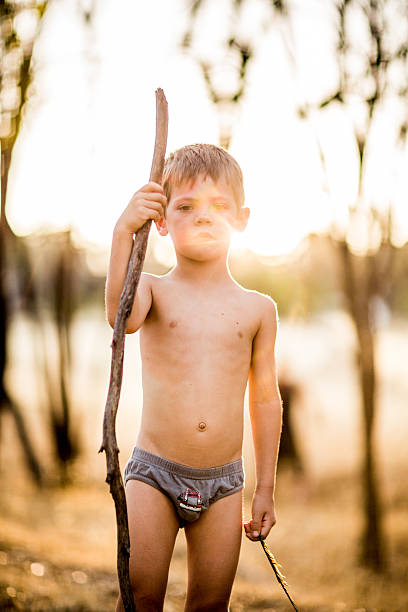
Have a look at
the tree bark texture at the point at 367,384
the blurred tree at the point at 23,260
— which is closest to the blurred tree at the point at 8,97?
the blurred tree at the point at 23,260

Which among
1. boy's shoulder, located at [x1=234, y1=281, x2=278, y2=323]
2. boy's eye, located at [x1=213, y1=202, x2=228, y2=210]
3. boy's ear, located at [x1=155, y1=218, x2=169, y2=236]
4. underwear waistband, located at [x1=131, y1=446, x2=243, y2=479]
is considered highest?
boy's eye, located at [x1=213, y1=202, x2=228, y2=210]

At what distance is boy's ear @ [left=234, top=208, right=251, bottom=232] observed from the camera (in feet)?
7.43

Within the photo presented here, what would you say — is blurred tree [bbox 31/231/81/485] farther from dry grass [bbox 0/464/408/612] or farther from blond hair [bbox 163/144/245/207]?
blond hair [bbox 163/144/245/207]

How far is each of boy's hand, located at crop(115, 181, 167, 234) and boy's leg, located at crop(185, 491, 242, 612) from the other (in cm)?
97

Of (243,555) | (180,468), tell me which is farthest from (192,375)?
(243,555)

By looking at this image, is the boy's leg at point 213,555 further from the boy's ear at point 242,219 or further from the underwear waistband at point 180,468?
the boy's ear at point 242,219

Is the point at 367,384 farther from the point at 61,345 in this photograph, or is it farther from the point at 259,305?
the point at 61,345

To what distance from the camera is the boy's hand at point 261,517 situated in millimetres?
2214

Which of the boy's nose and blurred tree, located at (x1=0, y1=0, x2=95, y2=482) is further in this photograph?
blurred tree, located at (x1=0, y1=0, x2=95, y2=482)

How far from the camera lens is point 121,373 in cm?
166

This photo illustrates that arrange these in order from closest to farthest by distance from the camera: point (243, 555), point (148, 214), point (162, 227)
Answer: point (148, 214) → point (162, 227) → point (243, 555)

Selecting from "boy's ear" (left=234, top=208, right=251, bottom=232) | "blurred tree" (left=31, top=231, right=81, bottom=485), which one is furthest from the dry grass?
"boy's ear" (left=234, top=208, right=251, bottom=232)

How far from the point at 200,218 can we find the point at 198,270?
0.22 metres

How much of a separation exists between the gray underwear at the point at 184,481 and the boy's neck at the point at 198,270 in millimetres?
617
